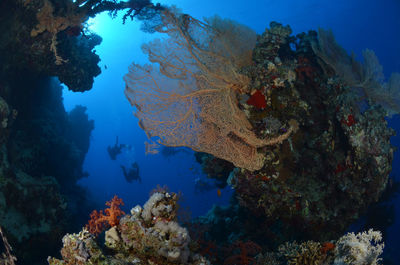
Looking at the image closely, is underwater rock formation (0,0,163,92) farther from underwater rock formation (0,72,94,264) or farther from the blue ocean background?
the blue ocean background

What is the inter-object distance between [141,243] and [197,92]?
10.5 ft

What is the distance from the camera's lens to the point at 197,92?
505 cm

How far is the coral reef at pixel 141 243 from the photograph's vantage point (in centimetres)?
285

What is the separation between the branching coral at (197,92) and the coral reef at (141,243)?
82.6 inches

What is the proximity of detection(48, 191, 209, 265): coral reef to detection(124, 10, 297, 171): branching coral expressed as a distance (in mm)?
2099

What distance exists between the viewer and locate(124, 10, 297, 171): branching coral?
4965mm

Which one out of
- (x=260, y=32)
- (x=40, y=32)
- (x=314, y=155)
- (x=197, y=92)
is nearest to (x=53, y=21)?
(x=40, y=32)

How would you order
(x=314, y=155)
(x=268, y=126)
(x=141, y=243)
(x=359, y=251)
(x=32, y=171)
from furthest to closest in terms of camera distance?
1. (x=32, y=171)
2. (x=314, y=155)
3. (x=268, y=126)
4. (x=359, y=251)
5. (x=141, y=243)

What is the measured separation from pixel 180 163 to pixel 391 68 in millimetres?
58885

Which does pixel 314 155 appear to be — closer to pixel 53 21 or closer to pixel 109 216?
pixel 109 216

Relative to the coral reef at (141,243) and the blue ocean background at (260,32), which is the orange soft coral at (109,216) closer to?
the coral reef at (141,243)

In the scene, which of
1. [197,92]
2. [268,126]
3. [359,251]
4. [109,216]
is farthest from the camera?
[268,126]

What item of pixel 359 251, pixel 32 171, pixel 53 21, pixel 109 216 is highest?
pixel 53 21

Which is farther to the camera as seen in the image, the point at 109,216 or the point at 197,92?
the point at 197,92
